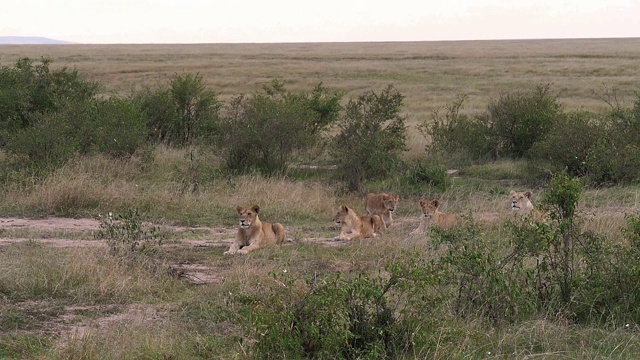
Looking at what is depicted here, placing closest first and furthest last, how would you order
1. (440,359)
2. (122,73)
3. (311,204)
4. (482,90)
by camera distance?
(440,359) → (311,204) → (482,90) → (122,73)

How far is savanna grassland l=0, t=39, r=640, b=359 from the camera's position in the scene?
638 centimetres

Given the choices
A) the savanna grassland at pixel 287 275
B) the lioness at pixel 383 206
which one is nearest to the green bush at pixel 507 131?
the savanna grassland at pixel 287 275

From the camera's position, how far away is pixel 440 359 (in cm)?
612

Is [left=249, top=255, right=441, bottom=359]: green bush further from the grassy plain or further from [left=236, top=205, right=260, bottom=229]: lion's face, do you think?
the grassy plain

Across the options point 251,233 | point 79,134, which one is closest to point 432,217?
point 251,233

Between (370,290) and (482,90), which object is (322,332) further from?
(482,90)

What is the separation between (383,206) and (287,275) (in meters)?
5.71

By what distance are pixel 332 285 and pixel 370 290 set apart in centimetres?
30

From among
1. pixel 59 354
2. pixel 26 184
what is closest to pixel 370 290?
pixel 59 354

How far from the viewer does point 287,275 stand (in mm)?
7672

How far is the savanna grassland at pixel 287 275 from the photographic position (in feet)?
20.9

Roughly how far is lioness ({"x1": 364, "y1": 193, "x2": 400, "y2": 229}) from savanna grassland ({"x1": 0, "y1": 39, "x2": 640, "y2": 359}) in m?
0.25

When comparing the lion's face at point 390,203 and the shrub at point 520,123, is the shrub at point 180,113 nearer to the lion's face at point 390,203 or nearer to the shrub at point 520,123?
the shrub at point 520,123

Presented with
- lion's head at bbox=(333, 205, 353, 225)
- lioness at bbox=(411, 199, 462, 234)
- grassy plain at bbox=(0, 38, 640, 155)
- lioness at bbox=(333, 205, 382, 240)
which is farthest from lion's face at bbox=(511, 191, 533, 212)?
grassy plain at bbox=(0, 38, 640, 155)
